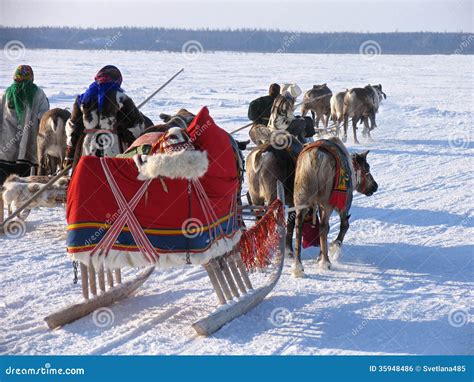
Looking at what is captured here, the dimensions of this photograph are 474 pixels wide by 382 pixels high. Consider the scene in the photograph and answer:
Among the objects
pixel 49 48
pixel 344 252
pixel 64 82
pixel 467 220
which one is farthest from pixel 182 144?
pixel 49 48

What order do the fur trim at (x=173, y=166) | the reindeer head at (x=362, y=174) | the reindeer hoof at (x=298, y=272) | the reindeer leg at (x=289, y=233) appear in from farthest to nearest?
the reindeer head at (x=362, y=174) → the reindeer leg at (x=289, y=233) → the reindeer hoof at (x=298, y=272) → the fur trim at (x=173, y=166)

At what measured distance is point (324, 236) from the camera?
6.82 metres

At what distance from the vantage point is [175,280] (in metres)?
6.46

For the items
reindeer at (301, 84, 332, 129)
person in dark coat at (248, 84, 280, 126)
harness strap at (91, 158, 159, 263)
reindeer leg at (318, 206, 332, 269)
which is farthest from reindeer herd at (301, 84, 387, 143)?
harness strap at (91, 158, 159, 263)

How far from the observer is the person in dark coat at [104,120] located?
628 cm

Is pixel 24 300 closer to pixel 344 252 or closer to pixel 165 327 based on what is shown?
pixel 165 327

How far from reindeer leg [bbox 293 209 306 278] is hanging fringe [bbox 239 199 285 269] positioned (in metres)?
0.36

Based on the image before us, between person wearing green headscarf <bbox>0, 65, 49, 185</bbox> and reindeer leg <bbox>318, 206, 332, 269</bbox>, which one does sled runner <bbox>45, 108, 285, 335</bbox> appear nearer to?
reindeer leg <bbox>318, 206, 332, 269</bbox>

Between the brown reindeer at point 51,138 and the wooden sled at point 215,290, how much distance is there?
2730 mm

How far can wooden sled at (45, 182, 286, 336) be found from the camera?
522 centimetres

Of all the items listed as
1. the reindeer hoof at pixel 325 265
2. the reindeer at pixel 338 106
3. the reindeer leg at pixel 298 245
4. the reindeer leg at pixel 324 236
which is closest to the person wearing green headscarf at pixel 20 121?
the reindeer leg at pixel 298 245

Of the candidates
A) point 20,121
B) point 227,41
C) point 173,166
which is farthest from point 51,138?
point 227,41

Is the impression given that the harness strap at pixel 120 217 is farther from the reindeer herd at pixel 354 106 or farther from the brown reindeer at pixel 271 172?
the reindeer herd at pixel 354 106

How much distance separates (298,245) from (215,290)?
53.1 inches
